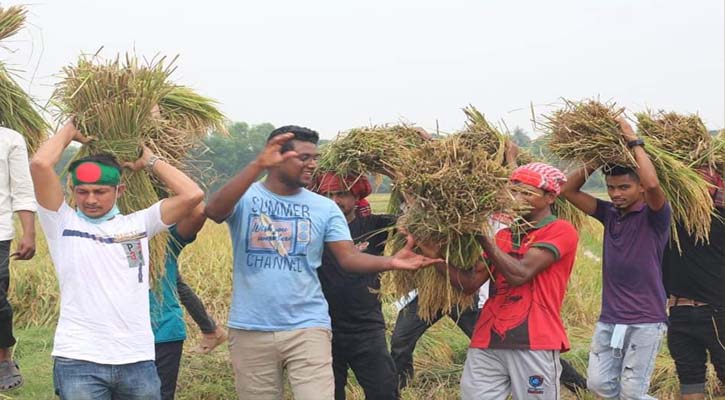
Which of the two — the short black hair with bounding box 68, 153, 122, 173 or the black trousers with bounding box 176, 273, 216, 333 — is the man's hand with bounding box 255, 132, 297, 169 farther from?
the black trousers with bounding box 176, 273, 216, 333

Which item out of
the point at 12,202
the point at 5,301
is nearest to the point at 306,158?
the point at 12,202

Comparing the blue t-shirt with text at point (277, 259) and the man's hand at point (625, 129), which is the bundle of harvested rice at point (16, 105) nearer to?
the blue t-shirt with text at point (277, 259)

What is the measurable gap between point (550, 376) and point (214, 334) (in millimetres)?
2172

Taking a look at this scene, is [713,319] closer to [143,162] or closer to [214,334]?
[214,334]

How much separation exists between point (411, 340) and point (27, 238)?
2349 millimetres

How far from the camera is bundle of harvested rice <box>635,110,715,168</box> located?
198 inches

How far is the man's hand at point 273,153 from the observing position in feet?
12.8

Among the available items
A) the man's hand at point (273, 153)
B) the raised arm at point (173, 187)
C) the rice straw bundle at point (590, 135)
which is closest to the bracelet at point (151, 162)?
the raised arm at point (173, 187)

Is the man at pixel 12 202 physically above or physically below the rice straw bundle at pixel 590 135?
below

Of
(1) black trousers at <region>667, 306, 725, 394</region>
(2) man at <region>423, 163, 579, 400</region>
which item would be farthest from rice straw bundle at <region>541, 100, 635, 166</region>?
(1) black trousers at <region>667, 306, 725, 394</region>

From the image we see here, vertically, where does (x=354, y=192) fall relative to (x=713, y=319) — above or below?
above

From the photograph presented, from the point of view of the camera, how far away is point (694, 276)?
539 centimetres

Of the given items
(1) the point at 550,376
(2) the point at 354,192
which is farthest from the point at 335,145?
(1) the point at 550,376

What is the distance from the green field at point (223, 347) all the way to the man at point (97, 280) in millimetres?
1371
